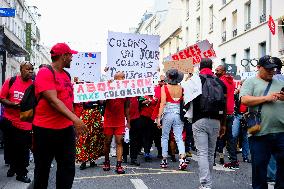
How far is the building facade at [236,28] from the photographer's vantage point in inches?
997

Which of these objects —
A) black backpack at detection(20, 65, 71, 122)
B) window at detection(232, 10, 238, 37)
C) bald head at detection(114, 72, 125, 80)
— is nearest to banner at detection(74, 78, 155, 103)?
bald head at detection(114, 72, 125, 80)

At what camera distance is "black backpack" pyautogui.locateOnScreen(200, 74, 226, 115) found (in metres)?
6.76

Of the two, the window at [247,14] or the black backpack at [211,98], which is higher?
the window at [247,14]

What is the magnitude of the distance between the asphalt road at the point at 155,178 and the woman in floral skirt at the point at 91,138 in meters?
0.24

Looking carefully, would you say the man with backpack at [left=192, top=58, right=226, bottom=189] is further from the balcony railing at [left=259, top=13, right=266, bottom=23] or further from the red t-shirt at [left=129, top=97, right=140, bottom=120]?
the balcony railing at [left=259, top=13, right=266, bottom=23]

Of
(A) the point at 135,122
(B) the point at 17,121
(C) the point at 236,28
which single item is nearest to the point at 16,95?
(B) the point at 17,121

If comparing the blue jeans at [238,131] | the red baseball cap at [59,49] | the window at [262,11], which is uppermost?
the window at [262,11]

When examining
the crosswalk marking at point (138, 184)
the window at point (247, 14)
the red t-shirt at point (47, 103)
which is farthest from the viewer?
the window at point (247, 14)

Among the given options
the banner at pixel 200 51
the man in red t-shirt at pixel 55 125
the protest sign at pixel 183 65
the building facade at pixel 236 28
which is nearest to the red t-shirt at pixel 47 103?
the man in red t-shirt at pixel 55 125

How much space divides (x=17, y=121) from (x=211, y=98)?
295 centimetres

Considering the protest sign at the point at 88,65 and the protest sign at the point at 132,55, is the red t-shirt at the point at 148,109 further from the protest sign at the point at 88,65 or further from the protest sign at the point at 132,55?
the protest sign at the point at 88,65

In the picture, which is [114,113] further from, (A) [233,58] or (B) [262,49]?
(A) [233,58]

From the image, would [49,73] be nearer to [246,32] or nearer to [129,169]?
[129,169]

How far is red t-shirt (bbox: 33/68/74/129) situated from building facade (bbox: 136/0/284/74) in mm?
12667
